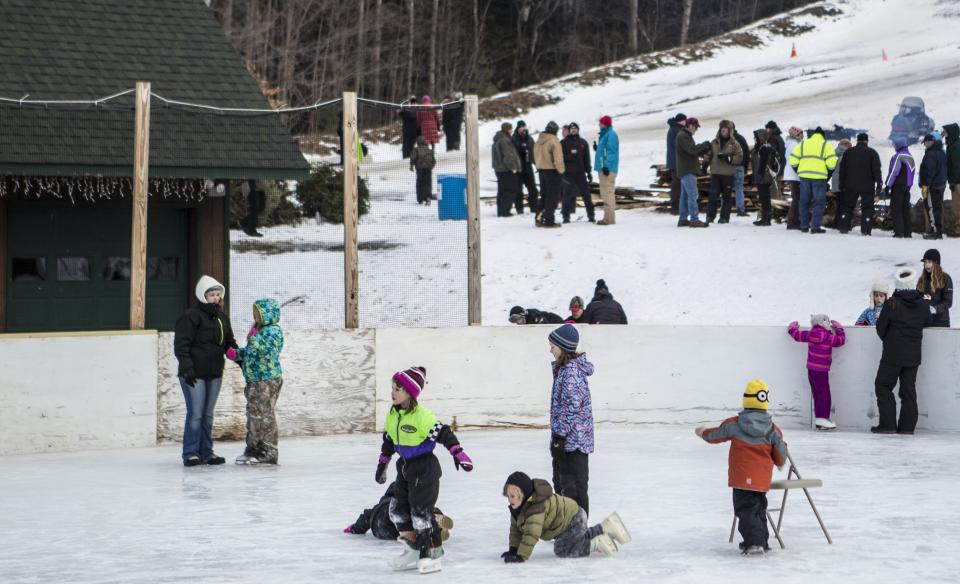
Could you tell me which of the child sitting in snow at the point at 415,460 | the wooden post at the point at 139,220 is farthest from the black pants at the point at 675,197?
the child sitting in snow at the point at 415,460

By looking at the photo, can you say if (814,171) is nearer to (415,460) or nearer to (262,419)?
(262,419)

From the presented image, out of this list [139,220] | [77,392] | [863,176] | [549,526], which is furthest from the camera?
[863,176]

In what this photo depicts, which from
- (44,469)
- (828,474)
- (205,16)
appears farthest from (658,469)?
(205,16)

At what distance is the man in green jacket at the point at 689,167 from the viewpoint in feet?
76.2

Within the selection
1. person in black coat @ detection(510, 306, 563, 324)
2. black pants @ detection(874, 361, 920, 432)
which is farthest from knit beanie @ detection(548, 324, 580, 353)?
person in black coat @ detection(510, 306, 563, 324)

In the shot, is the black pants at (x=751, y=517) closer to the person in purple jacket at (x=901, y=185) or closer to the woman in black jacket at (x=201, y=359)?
the woman in black jacket at (x=201, y=359)

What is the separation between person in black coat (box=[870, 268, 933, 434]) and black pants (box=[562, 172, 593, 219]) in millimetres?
10403

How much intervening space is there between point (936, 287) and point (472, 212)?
5.19 m

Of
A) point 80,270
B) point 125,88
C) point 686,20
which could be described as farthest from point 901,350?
point 686,20

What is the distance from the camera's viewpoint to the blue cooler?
15.2m

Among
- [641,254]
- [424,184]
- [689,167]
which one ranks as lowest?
[641,254]

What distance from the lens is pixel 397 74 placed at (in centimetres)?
5869

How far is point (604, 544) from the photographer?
8602 mm

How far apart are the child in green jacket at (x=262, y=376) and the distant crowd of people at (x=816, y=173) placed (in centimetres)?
1242
